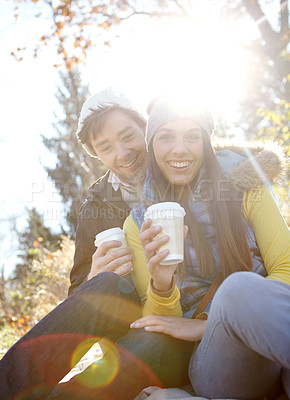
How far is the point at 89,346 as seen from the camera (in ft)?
7.13

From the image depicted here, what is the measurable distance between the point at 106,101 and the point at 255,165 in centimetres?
146

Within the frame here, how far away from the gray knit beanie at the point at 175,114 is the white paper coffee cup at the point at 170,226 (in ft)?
2.72

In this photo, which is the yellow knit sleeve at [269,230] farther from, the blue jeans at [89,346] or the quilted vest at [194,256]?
the blue jeans at [89,346]

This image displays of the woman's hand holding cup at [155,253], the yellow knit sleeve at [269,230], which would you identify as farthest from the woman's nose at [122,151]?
the woman's hand holding cup at [155,253]

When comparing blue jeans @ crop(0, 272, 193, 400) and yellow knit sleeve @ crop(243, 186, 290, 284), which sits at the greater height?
yellow knit sleeve @ crop(243, 186, 290, 284)

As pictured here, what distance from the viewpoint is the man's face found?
11.0 ft

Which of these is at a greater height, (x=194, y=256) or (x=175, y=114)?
(x=175, y=114)

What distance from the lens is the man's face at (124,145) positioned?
11.0 feet

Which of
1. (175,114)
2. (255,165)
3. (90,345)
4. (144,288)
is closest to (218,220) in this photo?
(255,165)

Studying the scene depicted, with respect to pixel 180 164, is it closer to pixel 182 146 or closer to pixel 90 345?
pixel 182 146

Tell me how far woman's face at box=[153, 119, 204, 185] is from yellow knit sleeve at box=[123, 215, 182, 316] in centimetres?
44

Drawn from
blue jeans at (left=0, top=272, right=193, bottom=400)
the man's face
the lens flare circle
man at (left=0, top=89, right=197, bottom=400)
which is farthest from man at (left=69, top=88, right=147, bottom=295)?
the lens flare circle

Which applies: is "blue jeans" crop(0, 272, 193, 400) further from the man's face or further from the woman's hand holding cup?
the man's face

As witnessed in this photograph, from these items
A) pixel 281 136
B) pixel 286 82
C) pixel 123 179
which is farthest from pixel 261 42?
pixel 123 179
